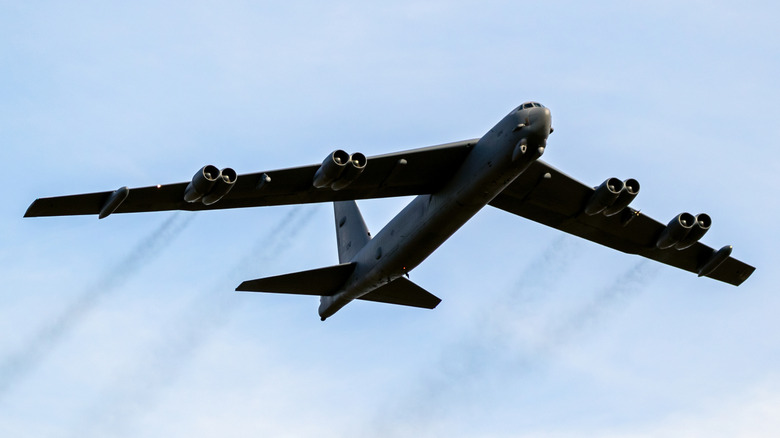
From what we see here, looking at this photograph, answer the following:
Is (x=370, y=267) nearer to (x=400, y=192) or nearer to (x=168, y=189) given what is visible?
(x=400, y=192)

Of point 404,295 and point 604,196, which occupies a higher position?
point 604,196

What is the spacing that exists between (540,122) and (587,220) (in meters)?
7.62

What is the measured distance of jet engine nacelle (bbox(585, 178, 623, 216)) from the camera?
116ft

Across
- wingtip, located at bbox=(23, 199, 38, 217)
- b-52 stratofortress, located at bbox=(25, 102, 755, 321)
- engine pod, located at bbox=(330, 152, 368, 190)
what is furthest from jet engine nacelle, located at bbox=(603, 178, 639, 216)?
wingtip, located at bbox=(23, 199, 38, 217)

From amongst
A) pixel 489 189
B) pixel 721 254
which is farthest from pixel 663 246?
pixel 489 189

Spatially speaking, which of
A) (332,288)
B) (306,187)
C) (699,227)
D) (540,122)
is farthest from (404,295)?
(699,227)

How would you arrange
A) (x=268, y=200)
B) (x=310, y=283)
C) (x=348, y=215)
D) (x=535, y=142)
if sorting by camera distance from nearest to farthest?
1. (x=535, y=142)
2. (x=268, y=200)
3. (x=310, y=283)
4. (x=348, y=215)

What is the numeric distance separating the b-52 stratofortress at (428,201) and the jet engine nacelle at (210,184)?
0.10 ft

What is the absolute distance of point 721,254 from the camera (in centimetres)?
3925

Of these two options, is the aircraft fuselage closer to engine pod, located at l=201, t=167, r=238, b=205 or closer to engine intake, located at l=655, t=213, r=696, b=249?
engine pod, located at l=201, t=167, r=238, b=205

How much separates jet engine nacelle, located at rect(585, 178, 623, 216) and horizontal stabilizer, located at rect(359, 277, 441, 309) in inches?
254

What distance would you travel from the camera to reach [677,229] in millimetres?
37219

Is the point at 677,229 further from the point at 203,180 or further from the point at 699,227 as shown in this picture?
the point at 203,180

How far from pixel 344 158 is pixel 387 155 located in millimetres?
2714
